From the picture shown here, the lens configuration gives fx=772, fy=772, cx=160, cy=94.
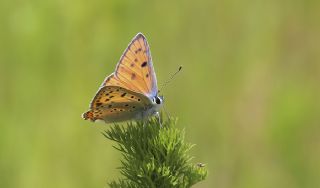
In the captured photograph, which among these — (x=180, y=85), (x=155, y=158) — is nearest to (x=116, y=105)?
(x=155, y=158)

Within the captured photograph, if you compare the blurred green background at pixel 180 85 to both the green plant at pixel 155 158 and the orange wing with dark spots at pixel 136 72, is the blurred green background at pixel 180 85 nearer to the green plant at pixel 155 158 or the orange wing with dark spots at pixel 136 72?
the orange wing with dark spots at pixel 136 72

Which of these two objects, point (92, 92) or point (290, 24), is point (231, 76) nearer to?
point (290, 24)

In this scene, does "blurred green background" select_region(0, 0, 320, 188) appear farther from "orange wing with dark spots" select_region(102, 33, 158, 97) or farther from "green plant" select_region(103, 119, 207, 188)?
"green plant" select_region(103, 119, 207, 188)

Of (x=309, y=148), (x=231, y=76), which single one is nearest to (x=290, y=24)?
(x=231, y=76)

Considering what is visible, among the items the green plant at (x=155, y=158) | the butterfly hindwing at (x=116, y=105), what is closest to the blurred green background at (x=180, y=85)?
the butterfly hindwing at (x=116, y=105)

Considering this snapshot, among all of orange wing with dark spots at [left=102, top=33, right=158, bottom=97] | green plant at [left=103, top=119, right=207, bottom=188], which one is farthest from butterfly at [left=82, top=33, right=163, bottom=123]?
green plant at [left=103, top=119, right=207, bottom=188]

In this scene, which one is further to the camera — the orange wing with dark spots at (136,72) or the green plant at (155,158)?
the orange wing with dark spots at (136,72)
